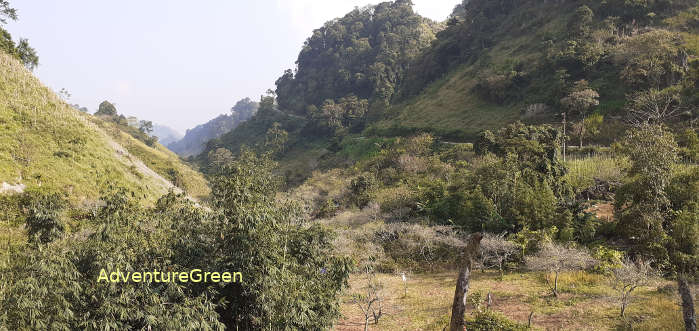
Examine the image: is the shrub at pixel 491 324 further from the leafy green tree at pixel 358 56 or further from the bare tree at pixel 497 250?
the leafy green tree at pixel 358 56

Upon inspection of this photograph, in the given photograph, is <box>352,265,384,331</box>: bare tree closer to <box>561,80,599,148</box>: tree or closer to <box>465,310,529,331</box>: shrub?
<box>465,310,529,331</box>: shrub

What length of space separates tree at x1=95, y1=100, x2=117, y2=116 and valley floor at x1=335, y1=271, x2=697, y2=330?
11272cm

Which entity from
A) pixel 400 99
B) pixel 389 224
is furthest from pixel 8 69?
pixel 400 99

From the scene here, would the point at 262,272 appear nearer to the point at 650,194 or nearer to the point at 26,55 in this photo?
the point at 650,194

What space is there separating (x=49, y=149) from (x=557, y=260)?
118 feet

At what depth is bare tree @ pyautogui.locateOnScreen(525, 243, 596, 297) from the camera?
1672 cm

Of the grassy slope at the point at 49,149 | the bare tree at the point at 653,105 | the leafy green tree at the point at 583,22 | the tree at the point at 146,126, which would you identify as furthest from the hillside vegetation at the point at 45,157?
the tree at the point at 146,126

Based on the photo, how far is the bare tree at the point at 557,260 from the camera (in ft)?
54.9

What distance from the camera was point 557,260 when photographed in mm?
16391

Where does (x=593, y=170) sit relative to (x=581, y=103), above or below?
below

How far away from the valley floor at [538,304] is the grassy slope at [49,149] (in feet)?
74.0

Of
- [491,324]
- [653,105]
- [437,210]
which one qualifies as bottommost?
[491,324]

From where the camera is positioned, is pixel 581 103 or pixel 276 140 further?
pixel 276 140

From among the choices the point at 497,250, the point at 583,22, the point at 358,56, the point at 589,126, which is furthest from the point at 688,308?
the point at 358,56
